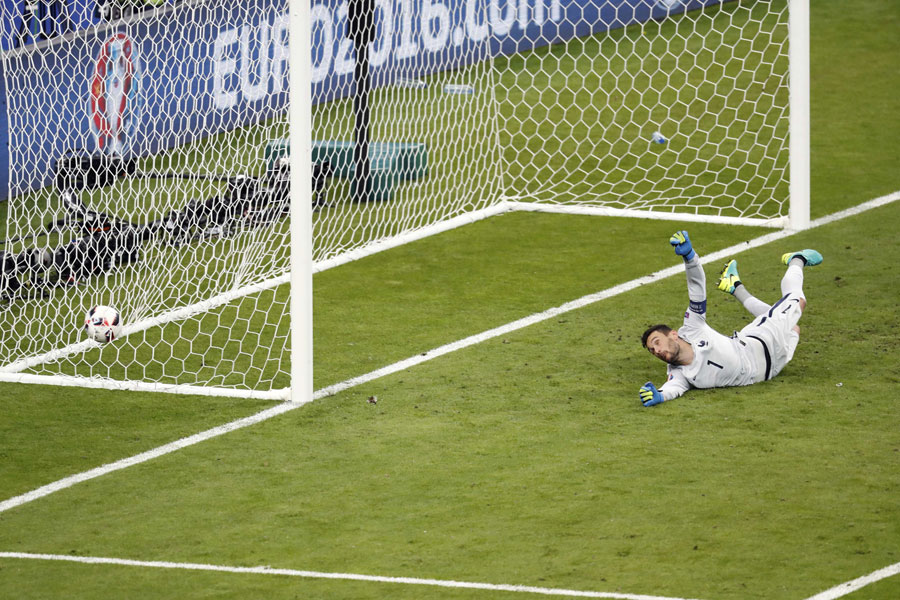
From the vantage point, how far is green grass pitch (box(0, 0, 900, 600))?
229 inches

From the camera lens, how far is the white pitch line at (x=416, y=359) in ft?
23.0

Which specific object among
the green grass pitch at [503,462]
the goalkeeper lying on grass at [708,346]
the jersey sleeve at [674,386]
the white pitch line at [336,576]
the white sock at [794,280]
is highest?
the white sock at [794,280]

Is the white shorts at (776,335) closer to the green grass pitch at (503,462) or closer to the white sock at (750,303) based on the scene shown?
the green grass pitch at (503,462)

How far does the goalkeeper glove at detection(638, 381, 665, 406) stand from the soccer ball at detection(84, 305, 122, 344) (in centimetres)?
323

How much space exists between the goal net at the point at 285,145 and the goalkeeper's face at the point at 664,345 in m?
2.14

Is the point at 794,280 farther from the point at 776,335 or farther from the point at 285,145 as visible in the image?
the point at 285,145

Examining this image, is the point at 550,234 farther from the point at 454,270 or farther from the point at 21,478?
the point at 21,478

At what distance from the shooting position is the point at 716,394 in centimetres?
777

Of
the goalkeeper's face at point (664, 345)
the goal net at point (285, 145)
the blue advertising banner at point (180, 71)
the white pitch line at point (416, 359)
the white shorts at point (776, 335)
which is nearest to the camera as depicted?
the white pitch line at point (416, 359)

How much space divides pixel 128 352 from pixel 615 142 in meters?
5.83

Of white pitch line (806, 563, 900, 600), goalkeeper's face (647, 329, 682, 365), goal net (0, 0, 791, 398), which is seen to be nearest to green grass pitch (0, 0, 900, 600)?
white pitch line (806, 563, 900, 600)

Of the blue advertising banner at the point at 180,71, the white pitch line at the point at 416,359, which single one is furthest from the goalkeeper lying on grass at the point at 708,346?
the blue advertising banner at the point at 180,71

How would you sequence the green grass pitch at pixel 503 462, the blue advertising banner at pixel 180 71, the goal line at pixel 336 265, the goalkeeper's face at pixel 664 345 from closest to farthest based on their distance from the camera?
the green grass pitch at pixel 503 462 → the goalkeeper's face at pixel 664 345 → the goal line at pixel 336 265 → the blue advertising banner at pixel 180 71

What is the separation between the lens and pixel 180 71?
36.1 ft
